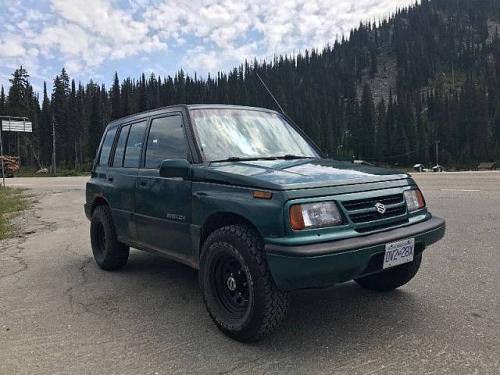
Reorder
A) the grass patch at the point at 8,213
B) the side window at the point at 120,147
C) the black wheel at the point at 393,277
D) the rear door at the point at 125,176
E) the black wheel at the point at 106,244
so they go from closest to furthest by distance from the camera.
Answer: the black wheel at the point at 393,277, the rear door at the point at 125,176, the side window at the point at 120,147, the black wheel at the point at 106,244, the grass patch at the point at 8,213

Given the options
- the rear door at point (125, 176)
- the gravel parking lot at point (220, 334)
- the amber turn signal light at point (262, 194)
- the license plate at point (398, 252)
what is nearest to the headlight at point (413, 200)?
the license plate at point (398, 252)

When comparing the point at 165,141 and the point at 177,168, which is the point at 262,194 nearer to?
the point at 177,168

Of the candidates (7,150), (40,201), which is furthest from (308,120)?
(40,201)

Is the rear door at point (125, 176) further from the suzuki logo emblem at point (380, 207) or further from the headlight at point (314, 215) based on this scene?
the suzuki logo emblem at point (380, 207)

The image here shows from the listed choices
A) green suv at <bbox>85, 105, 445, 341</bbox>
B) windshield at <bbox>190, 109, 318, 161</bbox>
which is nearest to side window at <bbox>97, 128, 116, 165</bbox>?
green suv at <bbox>85, 105, 445, 341</bbox>

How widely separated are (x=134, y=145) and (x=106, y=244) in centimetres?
137

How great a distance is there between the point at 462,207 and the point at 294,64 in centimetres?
18720

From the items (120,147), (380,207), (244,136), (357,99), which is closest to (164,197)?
(244,136)

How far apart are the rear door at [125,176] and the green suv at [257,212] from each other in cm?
2

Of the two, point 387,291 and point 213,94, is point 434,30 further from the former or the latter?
point 387,291

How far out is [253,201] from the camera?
333 cm

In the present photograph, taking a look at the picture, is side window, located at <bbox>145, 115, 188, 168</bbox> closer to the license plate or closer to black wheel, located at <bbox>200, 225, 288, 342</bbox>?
black wheel, located at <bbox>200, 225, 288, 342</bbox>

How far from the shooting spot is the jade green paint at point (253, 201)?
3.11 metres

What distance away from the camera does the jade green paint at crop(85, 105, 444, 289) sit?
10.2 feet
